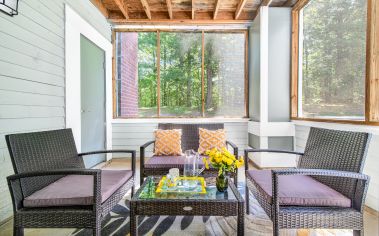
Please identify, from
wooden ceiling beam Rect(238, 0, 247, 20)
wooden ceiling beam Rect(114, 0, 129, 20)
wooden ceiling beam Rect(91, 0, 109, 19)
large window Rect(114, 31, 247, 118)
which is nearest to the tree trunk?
large window Rect(114, 31, 247, 118)

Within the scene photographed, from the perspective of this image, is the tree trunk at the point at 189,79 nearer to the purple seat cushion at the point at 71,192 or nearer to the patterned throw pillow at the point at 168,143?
the patterned throw pillow at the point at 168,143

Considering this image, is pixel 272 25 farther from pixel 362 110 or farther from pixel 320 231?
pixel 320 231

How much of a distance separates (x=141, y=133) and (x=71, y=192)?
3.35m

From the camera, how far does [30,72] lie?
2.68m

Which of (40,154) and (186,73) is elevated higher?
(186,73)

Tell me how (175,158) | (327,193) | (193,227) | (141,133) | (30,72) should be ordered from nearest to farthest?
(327,193)
(193,227)
(30,72)
(175,158)
(141,133)

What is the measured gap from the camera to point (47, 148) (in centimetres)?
224

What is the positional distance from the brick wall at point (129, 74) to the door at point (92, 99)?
0.55 meters

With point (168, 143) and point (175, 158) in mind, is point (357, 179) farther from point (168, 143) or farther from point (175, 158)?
point (168, 143)

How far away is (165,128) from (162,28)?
98.3 inches

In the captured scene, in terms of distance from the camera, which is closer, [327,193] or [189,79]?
[327,193]

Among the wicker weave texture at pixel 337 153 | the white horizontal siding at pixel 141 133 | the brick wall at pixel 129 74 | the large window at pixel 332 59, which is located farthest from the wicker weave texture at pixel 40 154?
the large window at pixel 332 59

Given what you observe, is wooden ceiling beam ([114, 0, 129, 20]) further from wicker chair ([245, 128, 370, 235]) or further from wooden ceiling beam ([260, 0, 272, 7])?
wicker chair ([245, 128, 370, 235])

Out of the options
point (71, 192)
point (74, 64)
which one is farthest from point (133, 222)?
point (74, 64)
